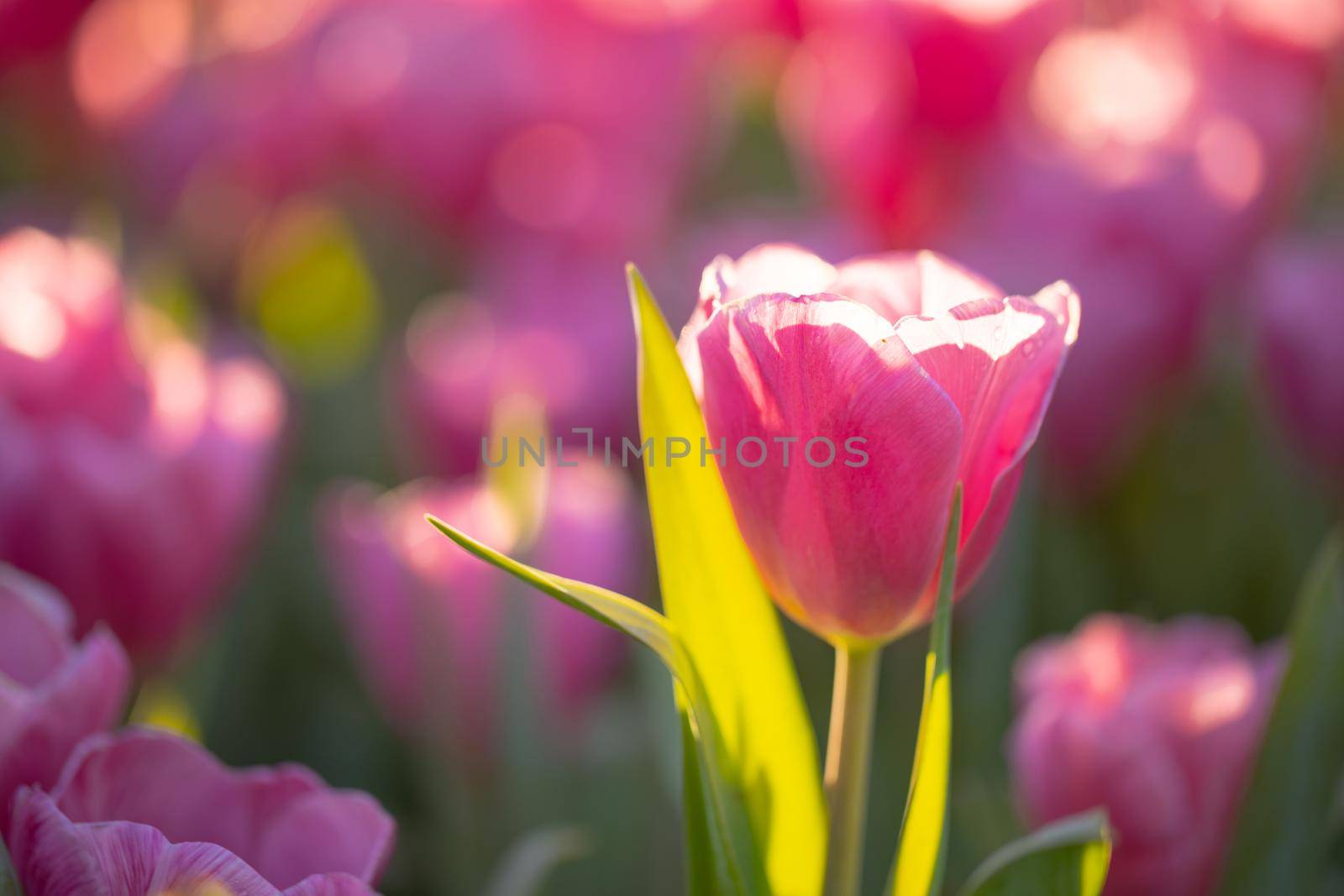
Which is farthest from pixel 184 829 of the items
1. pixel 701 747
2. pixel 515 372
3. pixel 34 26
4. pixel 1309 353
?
pixel 34 26

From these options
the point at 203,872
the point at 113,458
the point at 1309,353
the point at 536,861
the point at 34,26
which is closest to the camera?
the point at 203,872

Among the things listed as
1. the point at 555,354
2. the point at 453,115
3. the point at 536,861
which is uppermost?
the point at 453,115

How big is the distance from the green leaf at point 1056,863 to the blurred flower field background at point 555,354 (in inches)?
4.1

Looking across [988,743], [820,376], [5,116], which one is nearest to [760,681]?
[820,376]

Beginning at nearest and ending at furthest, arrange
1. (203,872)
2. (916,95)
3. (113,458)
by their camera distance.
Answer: (203,872) → (113,458) → (916,95)

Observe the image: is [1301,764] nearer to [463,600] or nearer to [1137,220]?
[463,600]

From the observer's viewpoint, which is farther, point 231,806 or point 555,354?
point 555,354

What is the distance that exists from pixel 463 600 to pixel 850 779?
0.83 feet

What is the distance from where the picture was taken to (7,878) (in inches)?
10.6

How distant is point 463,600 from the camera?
1.76 ft

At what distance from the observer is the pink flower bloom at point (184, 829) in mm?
266

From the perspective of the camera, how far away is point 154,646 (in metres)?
0.54

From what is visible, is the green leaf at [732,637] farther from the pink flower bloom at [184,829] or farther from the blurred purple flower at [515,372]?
the blurred purple flower at [515,372]

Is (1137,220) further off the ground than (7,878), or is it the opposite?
(1137,220)
